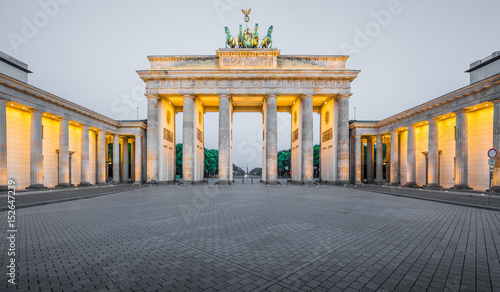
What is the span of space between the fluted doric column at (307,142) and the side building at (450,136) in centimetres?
744

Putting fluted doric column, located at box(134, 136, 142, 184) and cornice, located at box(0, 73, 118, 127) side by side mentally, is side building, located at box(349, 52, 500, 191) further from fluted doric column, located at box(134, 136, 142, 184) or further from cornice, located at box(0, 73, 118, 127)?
cornice, located at box(0, 73, 118, 127)

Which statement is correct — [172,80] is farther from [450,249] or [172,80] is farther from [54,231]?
[450,249]

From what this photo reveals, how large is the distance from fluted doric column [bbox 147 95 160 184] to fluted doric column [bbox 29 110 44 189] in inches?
454

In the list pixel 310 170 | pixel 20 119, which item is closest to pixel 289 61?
pixel 310 170

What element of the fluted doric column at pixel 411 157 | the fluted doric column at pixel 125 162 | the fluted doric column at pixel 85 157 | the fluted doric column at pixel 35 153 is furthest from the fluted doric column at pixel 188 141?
the fluted doric column at pixel 411 157

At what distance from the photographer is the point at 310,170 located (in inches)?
1259

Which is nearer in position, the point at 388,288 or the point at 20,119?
the point at 388,288

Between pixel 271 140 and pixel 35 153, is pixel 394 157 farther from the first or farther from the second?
pixel 35 153

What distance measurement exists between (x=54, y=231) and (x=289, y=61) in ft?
112

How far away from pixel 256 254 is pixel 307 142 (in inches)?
1120

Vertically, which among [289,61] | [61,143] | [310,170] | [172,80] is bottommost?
[310,170]

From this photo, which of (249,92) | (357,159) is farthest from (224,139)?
(357,159)

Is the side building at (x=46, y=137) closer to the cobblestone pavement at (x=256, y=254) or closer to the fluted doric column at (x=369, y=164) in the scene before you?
the cobblestone pavement at (x=256, y=254)

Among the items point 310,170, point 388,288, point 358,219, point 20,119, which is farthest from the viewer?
point 310,170
